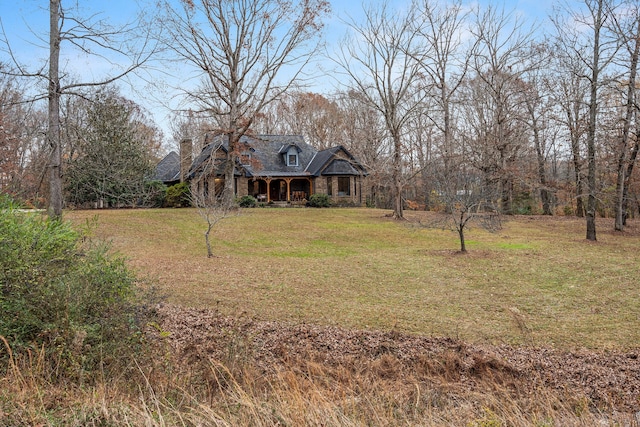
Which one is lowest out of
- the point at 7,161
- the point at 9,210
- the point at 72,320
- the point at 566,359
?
the point at 566,359

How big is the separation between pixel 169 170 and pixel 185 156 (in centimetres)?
427

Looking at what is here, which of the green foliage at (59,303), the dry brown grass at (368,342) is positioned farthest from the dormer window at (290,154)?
the green foliage at (59,303)

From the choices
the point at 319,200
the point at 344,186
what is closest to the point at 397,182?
the point at 319,200

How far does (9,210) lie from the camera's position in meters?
4.87

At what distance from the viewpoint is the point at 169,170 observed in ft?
97.2

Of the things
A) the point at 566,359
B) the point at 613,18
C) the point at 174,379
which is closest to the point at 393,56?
the point at 613,18

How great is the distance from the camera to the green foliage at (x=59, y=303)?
3.70 m

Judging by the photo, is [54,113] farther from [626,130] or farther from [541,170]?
[541,170]

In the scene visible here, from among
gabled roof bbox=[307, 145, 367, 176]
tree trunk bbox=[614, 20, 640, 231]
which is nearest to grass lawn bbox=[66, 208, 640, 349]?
tree trunk bbox=[614, 20, 640, 231]

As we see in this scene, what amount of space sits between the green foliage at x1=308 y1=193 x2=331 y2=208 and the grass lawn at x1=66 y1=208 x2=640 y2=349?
9.74 m

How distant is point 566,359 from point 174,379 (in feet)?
16.5

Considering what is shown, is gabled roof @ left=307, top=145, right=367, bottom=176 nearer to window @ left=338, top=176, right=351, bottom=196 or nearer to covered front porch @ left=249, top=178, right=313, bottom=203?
window @ left=338, top=176, right=351, bottom=196

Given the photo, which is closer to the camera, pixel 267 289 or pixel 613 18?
pixel 267 289

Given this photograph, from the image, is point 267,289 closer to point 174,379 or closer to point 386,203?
point 174,379
